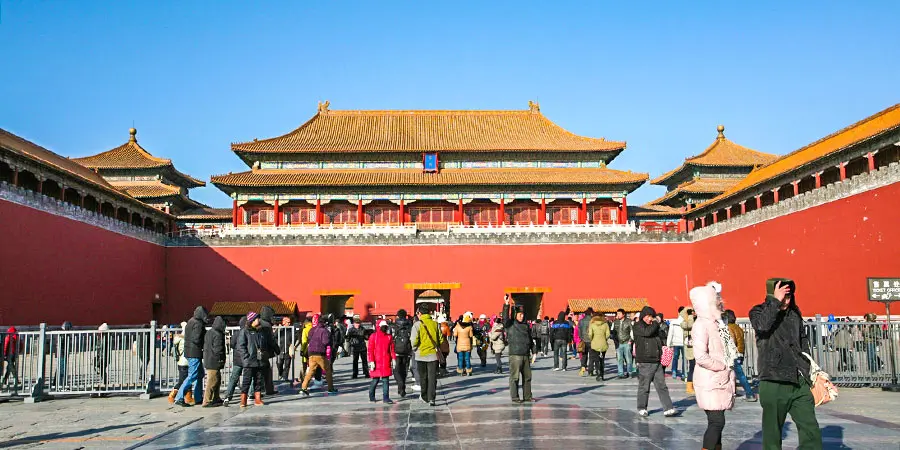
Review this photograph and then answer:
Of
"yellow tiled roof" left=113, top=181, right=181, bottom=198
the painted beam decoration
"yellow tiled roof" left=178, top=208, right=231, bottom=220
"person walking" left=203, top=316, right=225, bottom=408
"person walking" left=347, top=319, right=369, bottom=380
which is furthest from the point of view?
"yellow tiled roof" left=178, top=208, right=231, bottom=220

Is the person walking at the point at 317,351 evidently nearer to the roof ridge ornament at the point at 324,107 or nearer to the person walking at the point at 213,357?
the person walking at the point at 213,357

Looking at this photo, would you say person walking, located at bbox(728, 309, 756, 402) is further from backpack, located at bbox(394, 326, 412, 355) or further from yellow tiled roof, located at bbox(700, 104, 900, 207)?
yellow tiled roof, located at bbox(700, 104, 900, 207)

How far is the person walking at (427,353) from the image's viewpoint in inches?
384

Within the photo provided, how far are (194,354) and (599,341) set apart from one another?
6534 mm

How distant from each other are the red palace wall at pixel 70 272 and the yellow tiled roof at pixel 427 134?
8244 mm

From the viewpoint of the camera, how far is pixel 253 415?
9.08 meters

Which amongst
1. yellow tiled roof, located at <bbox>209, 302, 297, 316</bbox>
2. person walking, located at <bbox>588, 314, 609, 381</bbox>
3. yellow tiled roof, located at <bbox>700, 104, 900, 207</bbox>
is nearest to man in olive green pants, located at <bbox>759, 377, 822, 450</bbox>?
person walking, located at <bbox>588, 314, 609, 381</bbox>

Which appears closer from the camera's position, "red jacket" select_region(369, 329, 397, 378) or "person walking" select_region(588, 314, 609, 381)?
"red jacket" select_region(369, 329, 397, 378)

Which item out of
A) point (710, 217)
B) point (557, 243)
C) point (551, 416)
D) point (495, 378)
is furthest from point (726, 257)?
point (551, 416)

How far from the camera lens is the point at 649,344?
8500 millimetres

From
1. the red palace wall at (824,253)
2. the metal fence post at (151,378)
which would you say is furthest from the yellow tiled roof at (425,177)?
the metal fence post at (151,378)

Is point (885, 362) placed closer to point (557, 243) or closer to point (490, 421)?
point (490, 421)

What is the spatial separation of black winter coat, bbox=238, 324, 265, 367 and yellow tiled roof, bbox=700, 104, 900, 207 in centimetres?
1615

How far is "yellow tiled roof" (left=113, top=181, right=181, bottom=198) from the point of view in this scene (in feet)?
117
